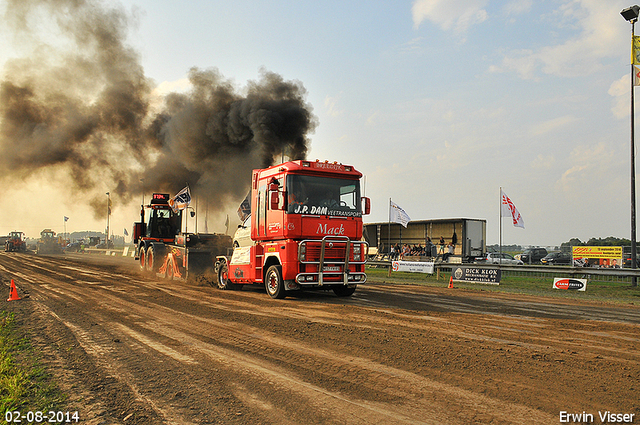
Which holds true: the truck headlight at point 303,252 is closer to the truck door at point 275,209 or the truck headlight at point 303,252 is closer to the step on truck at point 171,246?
the truck door at point 275,209

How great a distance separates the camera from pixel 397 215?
26.9m

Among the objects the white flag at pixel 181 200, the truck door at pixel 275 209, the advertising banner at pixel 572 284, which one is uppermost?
the white flag at pixel 181 200

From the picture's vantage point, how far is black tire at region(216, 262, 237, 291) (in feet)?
47.1

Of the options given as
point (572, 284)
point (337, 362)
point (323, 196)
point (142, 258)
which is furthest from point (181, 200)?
point (337, 362)

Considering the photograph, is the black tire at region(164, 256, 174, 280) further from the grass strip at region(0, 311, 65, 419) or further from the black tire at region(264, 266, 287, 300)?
the grass strip at region(0, 311, 65, 419)

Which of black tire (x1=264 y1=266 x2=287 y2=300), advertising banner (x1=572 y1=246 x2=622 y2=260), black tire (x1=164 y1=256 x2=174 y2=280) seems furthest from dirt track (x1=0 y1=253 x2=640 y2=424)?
advertising banner (x1=572 y1=246 x2=622 y2=260)

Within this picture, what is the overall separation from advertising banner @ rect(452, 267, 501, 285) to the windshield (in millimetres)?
8898

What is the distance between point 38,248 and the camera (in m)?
48.4

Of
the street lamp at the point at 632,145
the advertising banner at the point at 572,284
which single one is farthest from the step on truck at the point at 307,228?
the street lamp at the point at 632,145

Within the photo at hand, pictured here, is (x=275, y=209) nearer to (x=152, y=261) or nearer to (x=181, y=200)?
(x=152, y=261)

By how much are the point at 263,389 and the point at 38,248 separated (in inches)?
2095

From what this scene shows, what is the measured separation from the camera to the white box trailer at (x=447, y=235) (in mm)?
28859

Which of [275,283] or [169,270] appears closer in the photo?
[275,283]

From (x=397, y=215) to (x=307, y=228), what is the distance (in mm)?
16630
